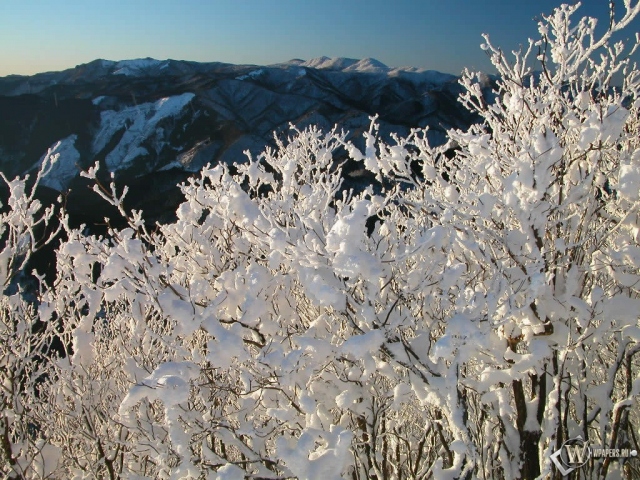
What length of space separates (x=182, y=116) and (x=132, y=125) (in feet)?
24.1

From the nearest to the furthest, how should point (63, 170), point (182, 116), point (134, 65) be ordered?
1. point (63, 170)
2. point (182, 116)
3. point (134, 65)

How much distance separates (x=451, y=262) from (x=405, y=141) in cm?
137

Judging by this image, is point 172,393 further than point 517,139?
No

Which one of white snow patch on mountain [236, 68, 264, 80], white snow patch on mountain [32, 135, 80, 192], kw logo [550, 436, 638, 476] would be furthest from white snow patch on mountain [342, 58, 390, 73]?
kw logo [550, 436, 638, 476]

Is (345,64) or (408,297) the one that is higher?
(345,64)

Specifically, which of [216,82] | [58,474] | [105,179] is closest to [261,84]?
[216,82]

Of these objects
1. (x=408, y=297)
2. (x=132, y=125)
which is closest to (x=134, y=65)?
(x=132, y=125)

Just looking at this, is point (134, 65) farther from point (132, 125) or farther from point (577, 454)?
point (577, 454)

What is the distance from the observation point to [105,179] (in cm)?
5450

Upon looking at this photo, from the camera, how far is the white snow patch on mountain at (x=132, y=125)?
6028 cm

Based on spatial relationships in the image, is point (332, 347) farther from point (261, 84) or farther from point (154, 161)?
point (261, 84)

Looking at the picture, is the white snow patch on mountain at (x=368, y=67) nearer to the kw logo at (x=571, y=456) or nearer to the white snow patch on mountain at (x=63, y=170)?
the white snow patch on mountain at (x=63, y=170)

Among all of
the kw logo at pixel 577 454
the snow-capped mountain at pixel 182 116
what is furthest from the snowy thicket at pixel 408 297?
the snow-capped mountain at pixel 182 116

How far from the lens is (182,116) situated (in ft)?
208
